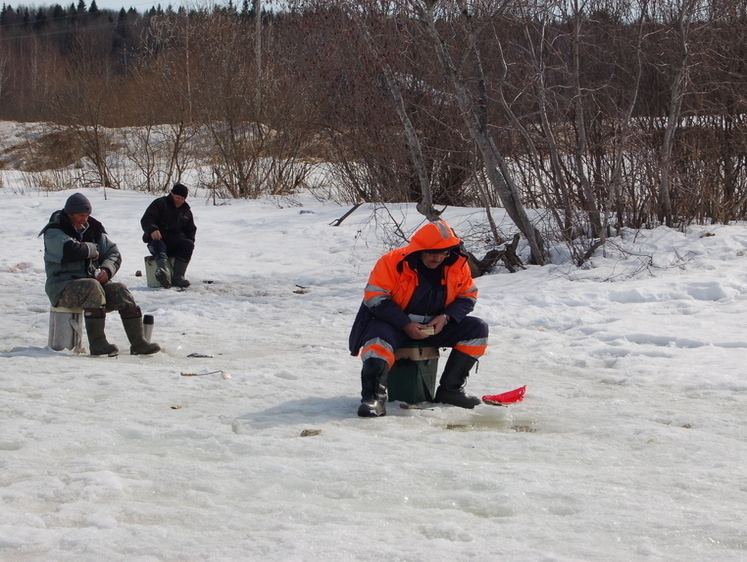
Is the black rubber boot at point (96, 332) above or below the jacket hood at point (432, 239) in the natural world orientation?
below

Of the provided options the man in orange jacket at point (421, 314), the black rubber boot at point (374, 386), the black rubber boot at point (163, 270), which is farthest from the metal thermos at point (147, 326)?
the black rubber boot at point (163, 270)

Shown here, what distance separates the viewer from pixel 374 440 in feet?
15.1

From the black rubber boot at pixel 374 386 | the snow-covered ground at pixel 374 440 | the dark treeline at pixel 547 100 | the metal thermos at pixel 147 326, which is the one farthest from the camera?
the dark treeline at pixel 547 100

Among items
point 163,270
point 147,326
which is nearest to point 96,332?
point 147,326

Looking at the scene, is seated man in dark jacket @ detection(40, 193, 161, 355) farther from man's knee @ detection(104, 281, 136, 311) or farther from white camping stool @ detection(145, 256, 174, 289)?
white camping stool @ detection(145, 256, 174, 289)

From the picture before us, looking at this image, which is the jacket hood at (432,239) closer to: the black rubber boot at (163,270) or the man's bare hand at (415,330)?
the man's bare hand at (415,330)

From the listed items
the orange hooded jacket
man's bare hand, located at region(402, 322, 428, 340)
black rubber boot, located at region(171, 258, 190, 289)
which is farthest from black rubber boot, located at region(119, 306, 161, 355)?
black rubber boot, located at region(171, 258, 190, 289)

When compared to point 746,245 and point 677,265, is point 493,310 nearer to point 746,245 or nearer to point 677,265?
point 677,265

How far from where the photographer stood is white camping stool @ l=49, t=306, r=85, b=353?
22.7ft

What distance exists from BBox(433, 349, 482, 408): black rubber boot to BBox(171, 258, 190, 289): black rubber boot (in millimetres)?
6054

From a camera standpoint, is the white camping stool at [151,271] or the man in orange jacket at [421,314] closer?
the man in orange jacket at [421,314]

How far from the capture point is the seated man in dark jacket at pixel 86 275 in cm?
674

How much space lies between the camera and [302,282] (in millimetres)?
11711

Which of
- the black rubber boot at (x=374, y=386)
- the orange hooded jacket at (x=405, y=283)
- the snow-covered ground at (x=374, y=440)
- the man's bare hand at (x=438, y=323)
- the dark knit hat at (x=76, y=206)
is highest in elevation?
the dark knit hat at (x=76, y=206)
